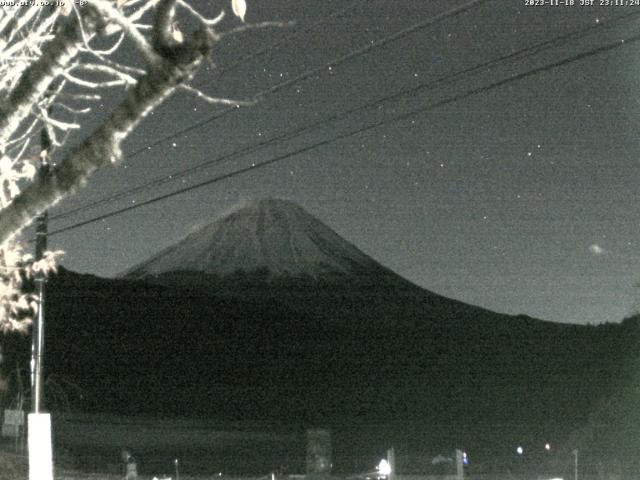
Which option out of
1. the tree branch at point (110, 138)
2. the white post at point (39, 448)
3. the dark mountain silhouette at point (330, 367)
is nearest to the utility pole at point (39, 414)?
the white post at point (39, 448)

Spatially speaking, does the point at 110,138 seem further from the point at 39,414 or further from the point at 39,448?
the point at 39,414

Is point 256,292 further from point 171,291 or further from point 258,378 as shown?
point 258,378

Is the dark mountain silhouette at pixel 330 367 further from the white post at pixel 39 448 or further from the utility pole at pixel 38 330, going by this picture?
the white post at pixel 39 448

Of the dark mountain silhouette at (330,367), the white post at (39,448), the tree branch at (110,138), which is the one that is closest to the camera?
the tree branch at (110,138)

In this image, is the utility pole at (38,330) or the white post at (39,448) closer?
the white post at (39,448)

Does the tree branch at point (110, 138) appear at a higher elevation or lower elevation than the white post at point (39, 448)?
higher

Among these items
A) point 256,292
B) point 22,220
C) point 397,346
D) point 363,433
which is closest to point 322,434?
point 22,220

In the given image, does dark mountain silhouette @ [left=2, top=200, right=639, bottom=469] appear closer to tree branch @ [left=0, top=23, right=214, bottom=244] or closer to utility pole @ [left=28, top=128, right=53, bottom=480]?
utility pole @ [left=28, top=128, right=53, bottom=480]

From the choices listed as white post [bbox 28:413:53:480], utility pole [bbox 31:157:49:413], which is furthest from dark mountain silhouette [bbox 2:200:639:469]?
white post [bbox 28:413:53:480]
